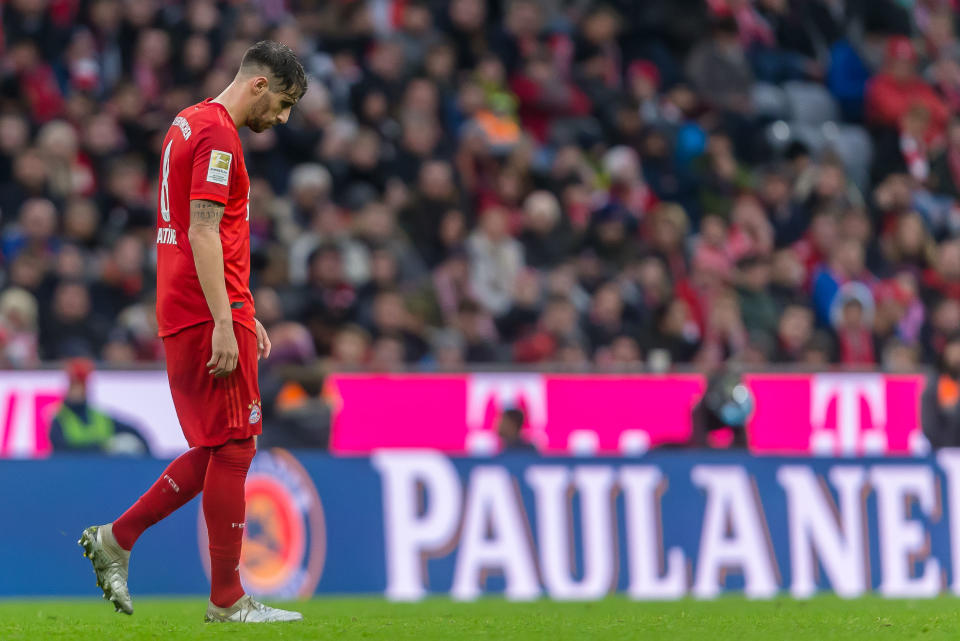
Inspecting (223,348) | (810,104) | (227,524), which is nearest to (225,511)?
(227,524)

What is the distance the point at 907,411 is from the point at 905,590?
119 inches

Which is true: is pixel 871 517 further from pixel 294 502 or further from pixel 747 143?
pixel 747 143

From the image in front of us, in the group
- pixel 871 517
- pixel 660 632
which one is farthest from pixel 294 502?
pixel 660 632

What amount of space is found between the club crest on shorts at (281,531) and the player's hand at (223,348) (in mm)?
4204

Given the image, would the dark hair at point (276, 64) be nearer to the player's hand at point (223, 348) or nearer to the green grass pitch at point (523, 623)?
the player's hand at point (223, 348)

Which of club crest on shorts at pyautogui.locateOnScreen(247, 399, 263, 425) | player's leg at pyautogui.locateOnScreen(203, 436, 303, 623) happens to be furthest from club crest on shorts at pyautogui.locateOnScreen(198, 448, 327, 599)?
club crest on shorts at pyautogui.locateOnScreen(247, 399, 263, 425)

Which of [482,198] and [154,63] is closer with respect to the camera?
[154,63]

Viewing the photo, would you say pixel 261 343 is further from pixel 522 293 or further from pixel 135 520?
pixel 522 293

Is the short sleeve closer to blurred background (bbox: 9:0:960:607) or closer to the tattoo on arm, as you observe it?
the tattoo on arm

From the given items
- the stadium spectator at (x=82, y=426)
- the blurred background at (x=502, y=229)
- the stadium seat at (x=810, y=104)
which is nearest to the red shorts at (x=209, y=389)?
the stadium spectator at (x=82, y=426)

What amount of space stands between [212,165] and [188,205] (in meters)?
0.20

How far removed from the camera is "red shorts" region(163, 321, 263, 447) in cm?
588

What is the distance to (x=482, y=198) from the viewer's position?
14.7 meters

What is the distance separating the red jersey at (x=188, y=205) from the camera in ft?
19.0
